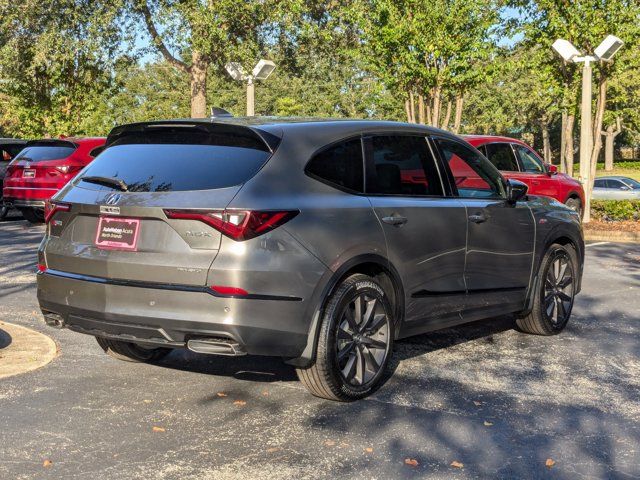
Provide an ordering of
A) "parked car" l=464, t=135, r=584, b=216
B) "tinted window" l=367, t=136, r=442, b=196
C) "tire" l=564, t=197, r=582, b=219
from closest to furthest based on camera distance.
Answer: "tinted window" l=367, t=136, r=442, b=196, "parked car" l=464, t=135, r=584, b=216, "tire" l=564, t=197, r=582, b=219

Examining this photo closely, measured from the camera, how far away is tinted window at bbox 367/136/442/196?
6189 mm

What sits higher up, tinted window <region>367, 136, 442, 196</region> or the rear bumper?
tinted window <region>367, 136, 442, 196</region>

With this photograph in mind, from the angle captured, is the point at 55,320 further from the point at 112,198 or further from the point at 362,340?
the point at 362,340

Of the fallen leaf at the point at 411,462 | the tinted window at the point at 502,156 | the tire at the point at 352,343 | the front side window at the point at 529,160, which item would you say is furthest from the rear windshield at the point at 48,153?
the fallen leaf at the point at 411,462

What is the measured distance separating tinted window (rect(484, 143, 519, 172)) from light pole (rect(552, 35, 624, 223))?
3.29 m

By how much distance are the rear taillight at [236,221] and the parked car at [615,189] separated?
3073 cm

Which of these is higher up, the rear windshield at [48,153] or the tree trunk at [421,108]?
the tree trunk at [421,108]

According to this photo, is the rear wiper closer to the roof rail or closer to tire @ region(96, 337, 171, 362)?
the roof rail

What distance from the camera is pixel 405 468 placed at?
15.1 feet

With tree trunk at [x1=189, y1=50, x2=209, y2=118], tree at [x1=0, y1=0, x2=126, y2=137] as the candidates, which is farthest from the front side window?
tree at [x1=0, y1=0, x2=126, y2=137]

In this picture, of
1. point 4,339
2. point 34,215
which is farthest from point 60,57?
point 4,339

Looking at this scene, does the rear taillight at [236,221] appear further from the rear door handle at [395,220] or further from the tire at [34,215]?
the tire at [34,215]

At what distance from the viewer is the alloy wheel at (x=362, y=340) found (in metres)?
5.76

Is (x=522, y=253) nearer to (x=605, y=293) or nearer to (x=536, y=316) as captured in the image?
(x=536, y=316)
